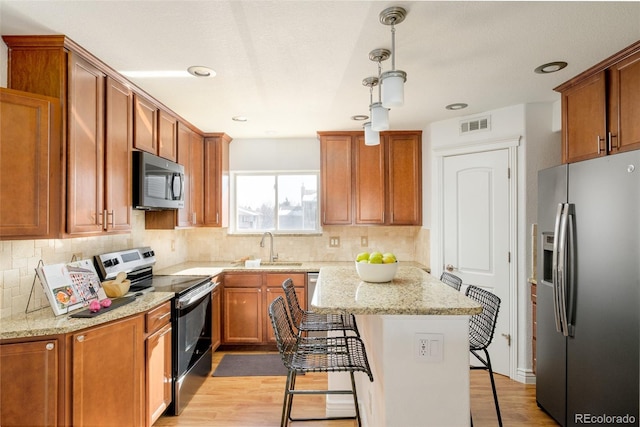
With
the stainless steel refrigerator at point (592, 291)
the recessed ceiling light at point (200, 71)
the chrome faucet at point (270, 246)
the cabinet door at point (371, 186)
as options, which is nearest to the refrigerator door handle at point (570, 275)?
the stainless steel refrigerator at point (592, 291)

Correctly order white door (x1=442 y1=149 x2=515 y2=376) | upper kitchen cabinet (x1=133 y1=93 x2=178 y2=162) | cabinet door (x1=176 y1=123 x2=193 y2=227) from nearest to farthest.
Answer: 1. upper kitchen cabinet (x1=133 y1=93 x2=178 y2=162)
2. white door (x1=442 y1=149 x2=515 y2=376)
3. cabinet door (x1=176 y1=123 x2=193 y2=227)

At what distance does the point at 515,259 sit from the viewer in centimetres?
304

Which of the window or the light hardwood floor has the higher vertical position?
the window

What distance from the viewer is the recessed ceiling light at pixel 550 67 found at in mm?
2209

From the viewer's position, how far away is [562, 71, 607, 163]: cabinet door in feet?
7.41

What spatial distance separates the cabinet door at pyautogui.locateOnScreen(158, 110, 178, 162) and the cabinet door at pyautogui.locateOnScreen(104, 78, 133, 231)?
1.49ft

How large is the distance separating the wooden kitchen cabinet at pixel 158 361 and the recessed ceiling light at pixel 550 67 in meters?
3.05

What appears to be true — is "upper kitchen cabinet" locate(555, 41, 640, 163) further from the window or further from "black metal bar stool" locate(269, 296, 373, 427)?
the window

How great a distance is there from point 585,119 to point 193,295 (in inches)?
128

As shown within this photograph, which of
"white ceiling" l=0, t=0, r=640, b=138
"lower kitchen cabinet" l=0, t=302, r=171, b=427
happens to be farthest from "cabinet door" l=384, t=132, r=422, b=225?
"lower kitchen cabinet" l=0, t=302, r=171, b=427

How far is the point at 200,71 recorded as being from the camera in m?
2.28

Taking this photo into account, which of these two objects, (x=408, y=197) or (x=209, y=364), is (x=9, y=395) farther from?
(x=408, y=197)

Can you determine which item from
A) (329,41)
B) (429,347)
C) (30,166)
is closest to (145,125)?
(30,166)

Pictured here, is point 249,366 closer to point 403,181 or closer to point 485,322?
point 485,322
